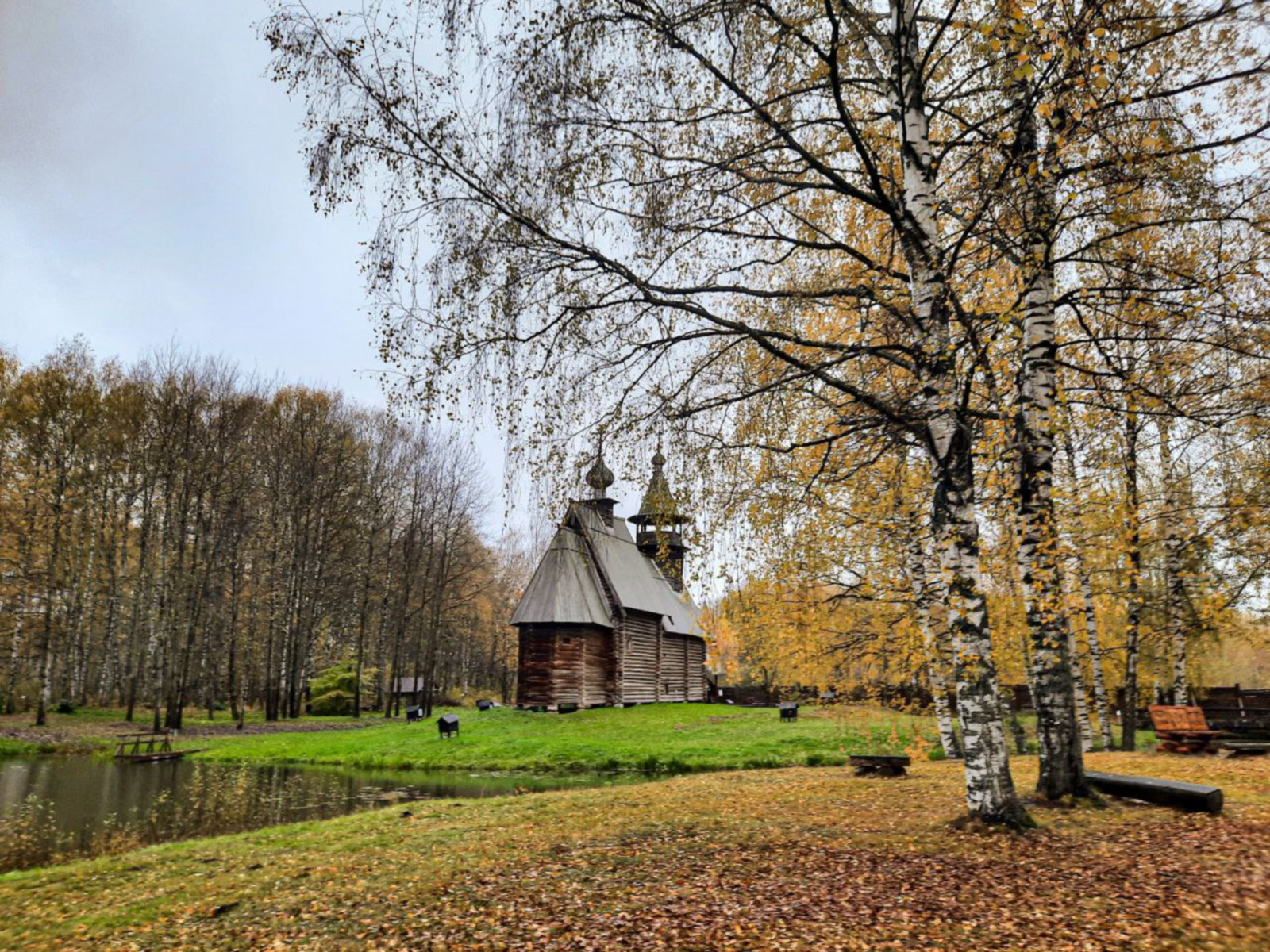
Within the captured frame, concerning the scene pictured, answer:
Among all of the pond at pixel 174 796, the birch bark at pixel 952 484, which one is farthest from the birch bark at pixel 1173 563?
the pond at pixel 174 796

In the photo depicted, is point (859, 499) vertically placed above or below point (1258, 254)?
below

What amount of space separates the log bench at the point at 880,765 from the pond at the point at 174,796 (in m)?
6.21

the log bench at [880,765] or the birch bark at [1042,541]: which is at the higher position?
the birch bark at [1042,541]

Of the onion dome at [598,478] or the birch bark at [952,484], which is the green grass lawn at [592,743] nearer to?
the birch bark at [952,484]

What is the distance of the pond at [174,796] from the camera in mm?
11227

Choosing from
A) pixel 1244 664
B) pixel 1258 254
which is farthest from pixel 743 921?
pixel 1244 664

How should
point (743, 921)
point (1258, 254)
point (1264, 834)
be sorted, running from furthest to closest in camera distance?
point (1258, 254)
point (1264, 834)
point (743, 921)

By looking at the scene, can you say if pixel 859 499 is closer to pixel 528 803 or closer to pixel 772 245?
pixel 772 245

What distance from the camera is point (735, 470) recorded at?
9000mm

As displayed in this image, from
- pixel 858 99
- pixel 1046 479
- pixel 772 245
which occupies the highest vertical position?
pixel 858 99

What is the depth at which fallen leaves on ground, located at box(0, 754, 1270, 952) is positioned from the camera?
16.0 ft

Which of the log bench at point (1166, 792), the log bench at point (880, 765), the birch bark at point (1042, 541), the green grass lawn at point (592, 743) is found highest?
the birch bark at point (1042, 541)

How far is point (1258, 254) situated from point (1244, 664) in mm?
66676

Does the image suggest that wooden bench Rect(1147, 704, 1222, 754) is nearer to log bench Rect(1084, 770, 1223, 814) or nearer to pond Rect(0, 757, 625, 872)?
log bench Rect(1084, 770, 1223, 814)
